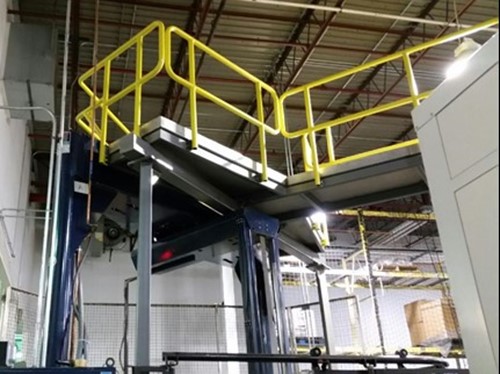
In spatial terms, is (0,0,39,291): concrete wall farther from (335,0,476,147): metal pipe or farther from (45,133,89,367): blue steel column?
(335,0,476,147): metal pipe

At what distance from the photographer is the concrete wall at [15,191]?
738 cm

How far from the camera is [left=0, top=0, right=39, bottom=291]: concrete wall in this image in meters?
7.38

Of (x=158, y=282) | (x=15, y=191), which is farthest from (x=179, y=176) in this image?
(x=158, y=282)

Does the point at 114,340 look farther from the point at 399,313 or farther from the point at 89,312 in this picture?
the point at 399,313

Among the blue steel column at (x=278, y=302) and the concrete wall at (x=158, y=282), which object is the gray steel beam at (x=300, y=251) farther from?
the concrete wall at (x=158, y=282)

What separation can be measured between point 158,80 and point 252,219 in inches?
247

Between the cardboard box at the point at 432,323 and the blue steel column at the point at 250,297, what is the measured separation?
8808mm

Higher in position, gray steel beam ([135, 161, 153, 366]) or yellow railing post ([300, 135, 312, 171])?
yellow railing post ([300, 135, 312, 171])

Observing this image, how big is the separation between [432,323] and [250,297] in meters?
9.27

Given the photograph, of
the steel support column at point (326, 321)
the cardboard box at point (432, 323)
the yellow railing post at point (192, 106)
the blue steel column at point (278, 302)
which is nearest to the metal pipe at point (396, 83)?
the cardboard box at point (432, 323)

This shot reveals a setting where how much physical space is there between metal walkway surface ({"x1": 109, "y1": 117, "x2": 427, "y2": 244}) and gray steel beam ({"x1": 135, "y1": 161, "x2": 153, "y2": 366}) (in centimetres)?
27

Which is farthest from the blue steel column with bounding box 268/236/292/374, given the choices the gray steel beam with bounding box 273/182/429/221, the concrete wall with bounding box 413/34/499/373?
the concrete wall with bounding box 413/34/499/373

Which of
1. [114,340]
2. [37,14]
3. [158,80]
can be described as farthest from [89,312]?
[37,14]

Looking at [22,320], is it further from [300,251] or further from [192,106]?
[192,106]
